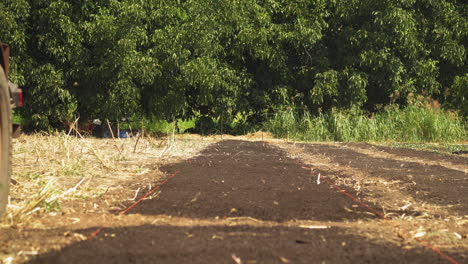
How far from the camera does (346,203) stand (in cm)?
446

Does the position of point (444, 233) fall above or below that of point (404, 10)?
below

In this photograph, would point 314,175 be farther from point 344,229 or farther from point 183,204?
point 344,229

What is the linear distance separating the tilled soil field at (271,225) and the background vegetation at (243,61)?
8730 millimetres

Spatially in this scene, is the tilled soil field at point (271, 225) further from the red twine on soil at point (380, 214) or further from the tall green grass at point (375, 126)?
the tall green grass at point (375, 126)

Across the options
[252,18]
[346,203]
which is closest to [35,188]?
[346,203]

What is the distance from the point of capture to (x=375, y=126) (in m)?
15.6

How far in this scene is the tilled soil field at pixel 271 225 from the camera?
280cm

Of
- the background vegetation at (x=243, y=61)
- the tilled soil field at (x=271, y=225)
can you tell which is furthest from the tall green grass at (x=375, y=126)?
the tilled soil field at (x=271, y=225)

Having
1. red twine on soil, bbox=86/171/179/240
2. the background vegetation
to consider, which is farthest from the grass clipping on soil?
the background vegetation

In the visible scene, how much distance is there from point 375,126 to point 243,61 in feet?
14.3

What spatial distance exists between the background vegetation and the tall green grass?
56 millimetres

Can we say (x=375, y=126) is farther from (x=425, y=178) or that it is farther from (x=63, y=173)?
(x=63, y=173)

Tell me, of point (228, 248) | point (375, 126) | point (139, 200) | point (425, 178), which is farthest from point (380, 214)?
point (375, 126)

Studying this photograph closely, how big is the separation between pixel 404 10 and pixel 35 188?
13125 millimetres
